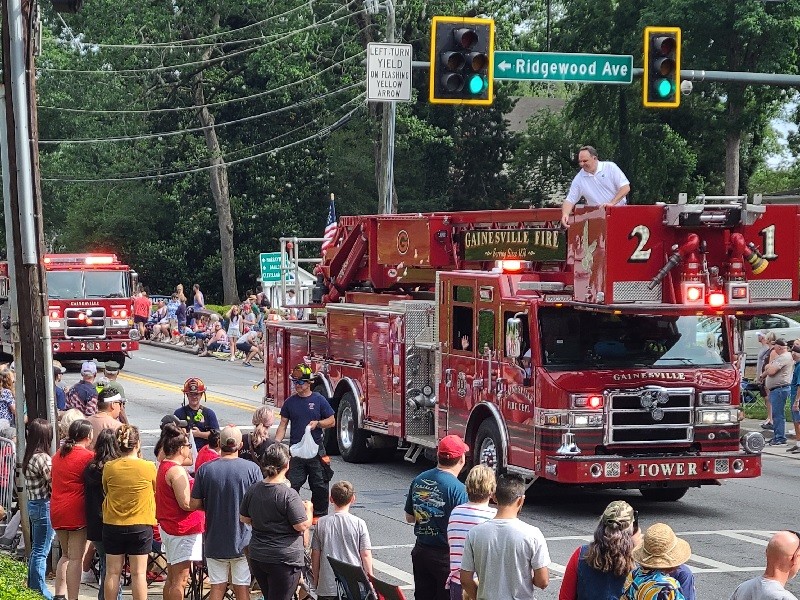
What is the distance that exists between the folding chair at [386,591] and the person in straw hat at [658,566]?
70.0 inches

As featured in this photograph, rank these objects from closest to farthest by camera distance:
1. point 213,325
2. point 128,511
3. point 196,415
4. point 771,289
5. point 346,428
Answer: point 128,511 → point 196,415 → point 771,289 → point 346,428 → point 213,325

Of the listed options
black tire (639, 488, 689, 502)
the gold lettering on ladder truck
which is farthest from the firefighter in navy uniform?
black tire (639, 488, 689, 502)

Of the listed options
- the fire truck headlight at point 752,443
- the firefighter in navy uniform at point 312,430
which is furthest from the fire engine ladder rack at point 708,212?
the firefighter in navy uniform at point 312,430

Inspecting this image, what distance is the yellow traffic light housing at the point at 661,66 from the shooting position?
2070 cm

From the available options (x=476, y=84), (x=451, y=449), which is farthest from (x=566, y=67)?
(x=451, y=449)

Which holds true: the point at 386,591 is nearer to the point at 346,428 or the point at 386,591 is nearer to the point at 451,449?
the point at 451,449

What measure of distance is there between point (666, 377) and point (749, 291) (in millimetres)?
1295

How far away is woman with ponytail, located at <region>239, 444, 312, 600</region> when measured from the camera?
371 inches

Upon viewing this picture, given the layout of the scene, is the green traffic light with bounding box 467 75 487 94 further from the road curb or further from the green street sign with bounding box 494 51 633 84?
the road curb

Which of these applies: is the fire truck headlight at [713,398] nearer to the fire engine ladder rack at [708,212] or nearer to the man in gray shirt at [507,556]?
the fire engine ladder rack at [708,212]

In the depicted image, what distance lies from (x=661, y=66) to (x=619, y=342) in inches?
272

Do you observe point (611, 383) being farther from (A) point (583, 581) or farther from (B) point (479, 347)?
(A) point (583, 581)

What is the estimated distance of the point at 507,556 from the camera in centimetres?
789

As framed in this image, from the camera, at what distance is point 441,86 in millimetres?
20016
